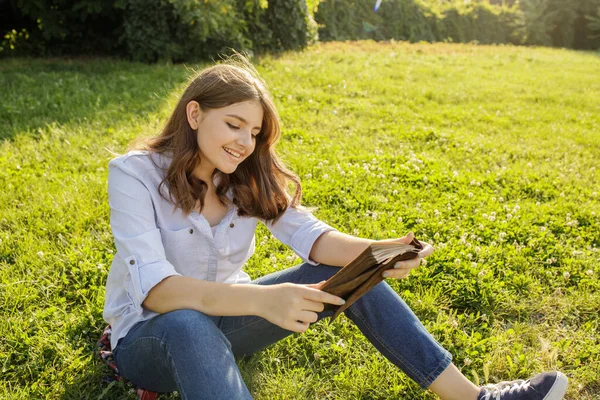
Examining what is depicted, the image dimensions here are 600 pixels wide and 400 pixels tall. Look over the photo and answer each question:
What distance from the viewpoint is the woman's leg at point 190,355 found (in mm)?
1979

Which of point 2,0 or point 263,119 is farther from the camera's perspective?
point 2,0

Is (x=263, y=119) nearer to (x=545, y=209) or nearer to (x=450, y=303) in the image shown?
(x=450, y=303)

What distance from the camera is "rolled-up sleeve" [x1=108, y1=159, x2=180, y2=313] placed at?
2199 mm

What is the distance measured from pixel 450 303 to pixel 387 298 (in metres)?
1.12

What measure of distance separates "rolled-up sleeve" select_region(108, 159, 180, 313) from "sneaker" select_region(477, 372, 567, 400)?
1551 millimetres

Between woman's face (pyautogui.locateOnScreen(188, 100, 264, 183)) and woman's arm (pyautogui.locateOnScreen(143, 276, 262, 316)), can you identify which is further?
woman's face (pyautogui.locateOnScreen(188, 100, 264, 183))

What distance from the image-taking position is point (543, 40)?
89.5 ft

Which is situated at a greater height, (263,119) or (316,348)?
(263,119)

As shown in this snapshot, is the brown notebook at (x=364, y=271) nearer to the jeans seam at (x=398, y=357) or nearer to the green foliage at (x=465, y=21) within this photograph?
the jeans seam at (x=398, y=357)

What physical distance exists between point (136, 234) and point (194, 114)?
0.63m

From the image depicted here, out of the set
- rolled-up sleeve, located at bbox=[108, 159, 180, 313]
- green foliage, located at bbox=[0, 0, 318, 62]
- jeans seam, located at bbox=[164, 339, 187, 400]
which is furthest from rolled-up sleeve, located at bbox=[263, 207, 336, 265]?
green foliage, located at bbox=[0, 0, 318, 62]

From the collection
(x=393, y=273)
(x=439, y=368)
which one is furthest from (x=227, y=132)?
(x=439, y=368)

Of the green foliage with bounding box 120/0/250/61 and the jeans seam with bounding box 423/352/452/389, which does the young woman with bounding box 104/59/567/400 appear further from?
the green foliage with bounding box 120/0/250/61

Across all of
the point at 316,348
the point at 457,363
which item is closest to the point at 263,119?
the point at 316,348
